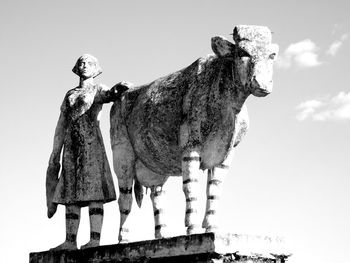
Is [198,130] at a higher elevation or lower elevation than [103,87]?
lower

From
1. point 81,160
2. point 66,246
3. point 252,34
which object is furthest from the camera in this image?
point 81,160

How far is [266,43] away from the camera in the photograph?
27.7ft

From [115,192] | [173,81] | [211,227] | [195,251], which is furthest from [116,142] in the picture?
[195,251]

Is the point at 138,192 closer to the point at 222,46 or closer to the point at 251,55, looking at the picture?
the point at 222,46

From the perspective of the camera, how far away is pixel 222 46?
8.59 meters

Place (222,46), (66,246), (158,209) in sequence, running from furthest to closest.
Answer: (158,209) < (66,246) < (222,46)

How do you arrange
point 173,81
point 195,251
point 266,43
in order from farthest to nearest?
point 173,81
point 266,43
point 195,251

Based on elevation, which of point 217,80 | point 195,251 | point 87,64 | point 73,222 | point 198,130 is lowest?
point 195,251

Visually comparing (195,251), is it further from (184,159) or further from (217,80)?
(217,80)

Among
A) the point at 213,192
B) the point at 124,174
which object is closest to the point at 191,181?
the point at 213,192

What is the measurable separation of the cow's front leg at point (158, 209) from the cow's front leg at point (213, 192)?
4.37ft

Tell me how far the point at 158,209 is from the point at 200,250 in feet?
8.35

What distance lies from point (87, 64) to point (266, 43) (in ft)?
10.1

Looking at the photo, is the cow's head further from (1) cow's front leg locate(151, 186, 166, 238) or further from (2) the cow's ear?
(1) cow's front leg locate(151, 186, 166, 238)
